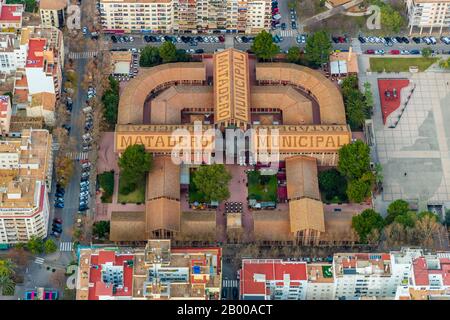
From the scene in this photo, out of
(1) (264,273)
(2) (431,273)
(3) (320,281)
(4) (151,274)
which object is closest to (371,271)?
(3) (320,281)

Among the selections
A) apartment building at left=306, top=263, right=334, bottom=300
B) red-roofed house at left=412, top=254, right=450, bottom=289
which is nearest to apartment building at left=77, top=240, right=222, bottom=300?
apartment building at left=306, top=263, right=334, bottom=300

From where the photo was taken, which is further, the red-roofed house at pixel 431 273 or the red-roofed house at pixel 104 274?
the red-roofed house at pixel 104 274

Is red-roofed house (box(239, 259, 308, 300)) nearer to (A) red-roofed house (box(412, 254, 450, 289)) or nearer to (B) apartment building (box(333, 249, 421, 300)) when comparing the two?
(B) apartment building (box(333, 249, 421, 300))

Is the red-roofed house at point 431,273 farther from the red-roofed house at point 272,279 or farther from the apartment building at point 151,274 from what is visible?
the apartment building at point 151,274

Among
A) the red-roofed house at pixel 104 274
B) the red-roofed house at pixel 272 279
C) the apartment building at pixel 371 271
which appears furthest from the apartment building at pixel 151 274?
the apartment building at pixel 371 271

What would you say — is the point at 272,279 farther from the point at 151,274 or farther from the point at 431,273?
the point at 431,273

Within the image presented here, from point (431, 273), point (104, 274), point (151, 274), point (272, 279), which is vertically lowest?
point (431, 273)
